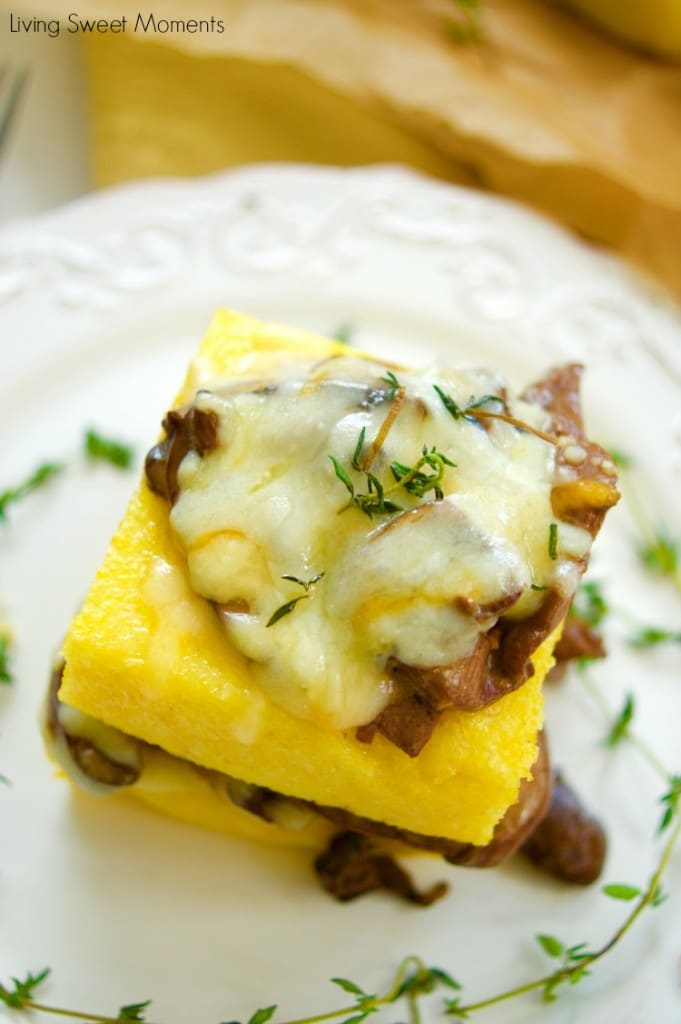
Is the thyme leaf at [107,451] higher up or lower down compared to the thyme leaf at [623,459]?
lower down

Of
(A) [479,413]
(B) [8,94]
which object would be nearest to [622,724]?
(A) [479,413]

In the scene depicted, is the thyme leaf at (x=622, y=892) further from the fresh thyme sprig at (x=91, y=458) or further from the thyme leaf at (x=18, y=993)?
the fresh thyme sprig at (x=91, y=458)

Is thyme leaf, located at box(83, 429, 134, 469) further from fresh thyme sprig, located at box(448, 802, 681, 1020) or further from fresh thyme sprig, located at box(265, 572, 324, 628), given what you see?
fresh thyme sprig, located at box(448, 802, 681, 1020)

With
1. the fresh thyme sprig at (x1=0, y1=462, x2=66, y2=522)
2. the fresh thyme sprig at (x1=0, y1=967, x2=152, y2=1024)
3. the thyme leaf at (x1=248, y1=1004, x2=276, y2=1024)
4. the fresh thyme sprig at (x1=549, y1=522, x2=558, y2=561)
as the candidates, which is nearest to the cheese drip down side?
the fresh thyme sprig at (x1=549, y1=522, x2=558, y2=561)

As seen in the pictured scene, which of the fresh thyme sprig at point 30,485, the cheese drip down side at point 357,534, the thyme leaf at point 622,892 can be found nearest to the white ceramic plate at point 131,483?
the fresh thyme sprig at point 30,485

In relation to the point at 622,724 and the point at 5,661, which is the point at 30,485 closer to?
the point at 5,661

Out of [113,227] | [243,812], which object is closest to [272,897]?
[243,812]

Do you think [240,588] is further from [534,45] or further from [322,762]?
[534,45]
